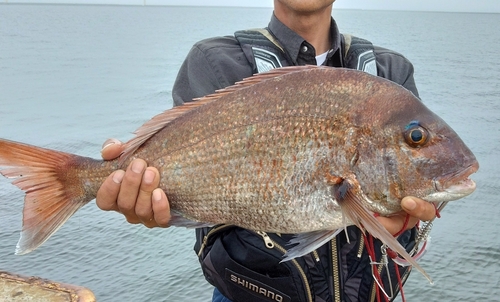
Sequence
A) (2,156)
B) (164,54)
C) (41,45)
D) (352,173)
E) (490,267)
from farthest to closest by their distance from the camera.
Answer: (41,45), (164,54), (490,267), (2,156), (352,173)

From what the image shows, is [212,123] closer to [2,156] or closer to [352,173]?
[352,173]

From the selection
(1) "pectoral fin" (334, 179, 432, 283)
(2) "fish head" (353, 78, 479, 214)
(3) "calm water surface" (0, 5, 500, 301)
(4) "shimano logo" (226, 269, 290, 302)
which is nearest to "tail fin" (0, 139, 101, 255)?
(4) "shimano logo" (226, 269, 290, 302)

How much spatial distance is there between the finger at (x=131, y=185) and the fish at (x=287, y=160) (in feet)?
0.22

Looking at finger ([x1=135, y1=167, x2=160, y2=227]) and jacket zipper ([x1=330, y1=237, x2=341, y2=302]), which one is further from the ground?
finger ([x1=135, y1=167, x2=160, y2=227])

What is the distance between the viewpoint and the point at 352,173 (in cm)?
228

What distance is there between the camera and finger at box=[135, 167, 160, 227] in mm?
2499

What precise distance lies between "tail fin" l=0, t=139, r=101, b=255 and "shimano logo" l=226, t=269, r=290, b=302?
0.89 meters

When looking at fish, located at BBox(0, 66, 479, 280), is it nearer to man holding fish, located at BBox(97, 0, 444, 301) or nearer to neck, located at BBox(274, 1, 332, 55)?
man holding fish, located at BBox(97, 0, 444, 301)

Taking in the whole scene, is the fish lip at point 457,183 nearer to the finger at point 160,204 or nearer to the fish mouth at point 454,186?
the fish mouth at point 454,186

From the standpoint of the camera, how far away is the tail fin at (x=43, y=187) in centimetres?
254

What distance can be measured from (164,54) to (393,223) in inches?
1180

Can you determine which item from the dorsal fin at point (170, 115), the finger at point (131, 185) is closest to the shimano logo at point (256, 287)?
the finger at point (131, 185)

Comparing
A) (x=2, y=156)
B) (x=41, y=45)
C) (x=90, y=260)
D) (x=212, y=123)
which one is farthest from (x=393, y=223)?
(x=41, y=45)

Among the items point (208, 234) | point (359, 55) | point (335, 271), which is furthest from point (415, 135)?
point (208, 234)
